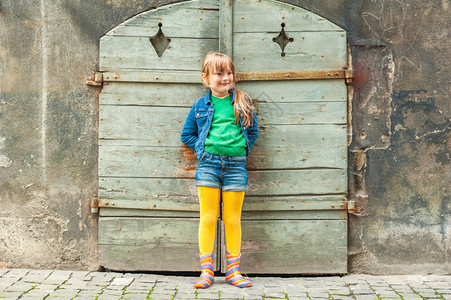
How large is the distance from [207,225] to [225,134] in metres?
0.69

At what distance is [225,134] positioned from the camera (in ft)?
11.7

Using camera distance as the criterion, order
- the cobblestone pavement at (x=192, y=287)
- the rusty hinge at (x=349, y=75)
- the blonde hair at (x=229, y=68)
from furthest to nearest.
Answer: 1. the rusty hinge at (x=349, y=75)
2. the blonde hair at (x=229, y=68)
3. the cobblestone pavement at (x=192, y=287)

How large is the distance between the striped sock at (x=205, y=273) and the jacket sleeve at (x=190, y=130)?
856 millimetres

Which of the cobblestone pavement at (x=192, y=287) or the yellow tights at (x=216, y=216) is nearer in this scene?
the cobblestone pavement at (x=192, y=287)

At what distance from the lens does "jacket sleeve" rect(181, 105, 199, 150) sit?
12.1ft

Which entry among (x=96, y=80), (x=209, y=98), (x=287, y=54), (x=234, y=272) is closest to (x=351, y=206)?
(x=234, y=272)

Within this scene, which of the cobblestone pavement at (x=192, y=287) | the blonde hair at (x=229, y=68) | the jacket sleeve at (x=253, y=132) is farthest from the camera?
the jacket sleeve at (x=253, y=132)

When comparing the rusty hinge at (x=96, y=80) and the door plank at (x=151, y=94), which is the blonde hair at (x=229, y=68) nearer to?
the door plank at (x=151, y=94)

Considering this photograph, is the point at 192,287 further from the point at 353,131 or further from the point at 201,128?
the point at 353,131

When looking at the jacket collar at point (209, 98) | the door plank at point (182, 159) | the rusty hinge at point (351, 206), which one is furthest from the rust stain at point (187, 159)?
the rusty hinge at point (351, 206)

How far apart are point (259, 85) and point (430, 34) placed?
141cm

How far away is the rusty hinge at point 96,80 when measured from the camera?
3.86 metres

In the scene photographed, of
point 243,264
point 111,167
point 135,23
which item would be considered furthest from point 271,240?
point 135,23

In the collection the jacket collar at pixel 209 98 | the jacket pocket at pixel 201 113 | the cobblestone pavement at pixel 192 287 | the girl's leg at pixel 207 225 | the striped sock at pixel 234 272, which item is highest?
the jacket collar at pixel 209 98
